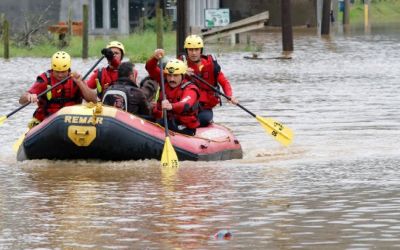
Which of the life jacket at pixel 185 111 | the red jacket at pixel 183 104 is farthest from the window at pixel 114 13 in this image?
the life jacket at pixel 185 111

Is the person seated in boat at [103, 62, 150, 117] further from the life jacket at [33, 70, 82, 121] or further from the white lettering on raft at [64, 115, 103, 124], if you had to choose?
the life jacket at [33, 70, 82, 121]

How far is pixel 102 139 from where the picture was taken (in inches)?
698

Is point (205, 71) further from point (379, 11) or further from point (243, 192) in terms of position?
point (379, 11)

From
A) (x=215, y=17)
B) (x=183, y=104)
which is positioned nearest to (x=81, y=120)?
(x=183, y=104)

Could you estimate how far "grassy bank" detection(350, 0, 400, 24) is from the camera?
3737 inches

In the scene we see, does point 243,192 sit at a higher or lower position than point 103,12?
lower

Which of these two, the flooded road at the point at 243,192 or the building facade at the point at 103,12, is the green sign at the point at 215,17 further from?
the flooded road at the point at 243,192

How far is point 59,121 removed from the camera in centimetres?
1773

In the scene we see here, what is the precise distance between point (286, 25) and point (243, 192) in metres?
32.3

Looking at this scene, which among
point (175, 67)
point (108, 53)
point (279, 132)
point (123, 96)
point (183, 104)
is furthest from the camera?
point (279, 132)

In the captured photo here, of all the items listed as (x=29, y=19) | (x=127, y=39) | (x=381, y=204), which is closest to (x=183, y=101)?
(x=381, y=204)

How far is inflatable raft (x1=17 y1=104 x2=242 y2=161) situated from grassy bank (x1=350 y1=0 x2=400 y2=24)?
71621mm

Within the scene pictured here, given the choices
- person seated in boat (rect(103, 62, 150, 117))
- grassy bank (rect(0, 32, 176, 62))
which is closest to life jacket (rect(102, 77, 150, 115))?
person seated in boat (rect(103, 62, 150, 117))

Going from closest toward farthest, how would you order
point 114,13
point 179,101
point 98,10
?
point 179,101 < point 98,10 < point 114,13
